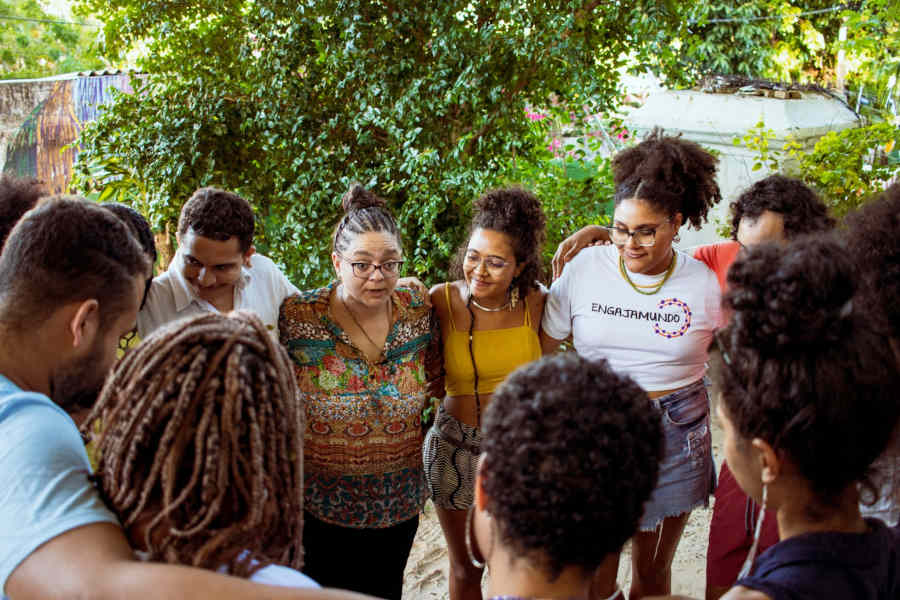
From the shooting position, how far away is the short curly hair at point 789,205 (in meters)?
3.07

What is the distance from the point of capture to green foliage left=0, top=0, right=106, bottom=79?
1498 centimetres

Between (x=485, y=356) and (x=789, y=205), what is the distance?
1.53 meters

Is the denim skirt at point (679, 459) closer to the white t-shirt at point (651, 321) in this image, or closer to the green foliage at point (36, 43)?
the white t-shirt at point (651, 321)

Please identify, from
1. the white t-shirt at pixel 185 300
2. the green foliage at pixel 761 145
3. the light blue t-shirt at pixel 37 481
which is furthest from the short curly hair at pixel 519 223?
the green foliage at pixel 761 145

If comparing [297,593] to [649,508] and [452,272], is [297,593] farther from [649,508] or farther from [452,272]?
[452,272]

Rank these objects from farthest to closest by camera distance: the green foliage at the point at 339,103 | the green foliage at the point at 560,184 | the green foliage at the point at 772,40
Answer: the green foliage at the point at 772,40 → the green foliage at the point at 560,184 → the green foliage at the point at 339,103

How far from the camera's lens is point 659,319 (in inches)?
112

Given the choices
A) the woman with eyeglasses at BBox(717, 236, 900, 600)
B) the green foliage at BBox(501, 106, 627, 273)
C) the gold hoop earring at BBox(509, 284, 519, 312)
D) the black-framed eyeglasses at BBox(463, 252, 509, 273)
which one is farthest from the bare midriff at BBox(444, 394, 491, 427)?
the green foliage at BBox(501, 106, 627, 273)

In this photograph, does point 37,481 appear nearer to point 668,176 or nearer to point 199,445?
point 199,445

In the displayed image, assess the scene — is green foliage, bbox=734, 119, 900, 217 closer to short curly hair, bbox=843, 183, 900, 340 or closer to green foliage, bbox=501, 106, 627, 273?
green foliage, bbox=501, 106, 627, 273

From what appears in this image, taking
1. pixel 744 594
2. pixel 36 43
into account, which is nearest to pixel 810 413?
pixel 744 594

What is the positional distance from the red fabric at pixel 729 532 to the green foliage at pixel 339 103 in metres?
2.47

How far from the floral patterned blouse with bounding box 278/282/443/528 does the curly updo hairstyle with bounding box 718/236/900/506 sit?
4.94 feet

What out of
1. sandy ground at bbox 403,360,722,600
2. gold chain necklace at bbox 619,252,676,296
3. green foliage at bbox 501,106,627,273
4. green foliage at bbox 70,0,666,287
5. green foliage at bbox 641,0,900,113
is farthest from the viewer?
green foliage at bbox 641,0,900,113
